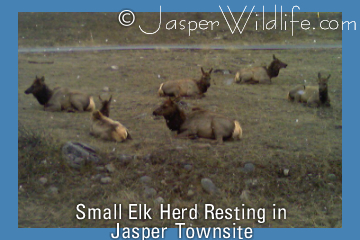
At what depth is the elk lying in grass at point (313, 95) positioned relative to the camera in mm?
12055

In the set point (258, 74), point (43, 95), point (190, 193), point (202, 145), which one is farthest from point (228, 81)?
point (190, 193)

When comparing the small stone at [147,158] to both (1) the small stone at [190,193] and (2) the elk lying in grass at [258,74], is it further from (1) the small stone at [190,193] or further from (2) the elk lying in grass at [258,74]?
(2) the elk lying in grass at [258,74]

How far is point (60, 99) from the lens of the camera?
11672mm

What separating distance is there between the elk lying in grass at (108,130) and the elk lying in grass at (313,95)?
6263 millimetres

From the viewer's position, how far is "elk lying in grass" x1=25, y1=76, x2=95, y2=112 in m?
11.6

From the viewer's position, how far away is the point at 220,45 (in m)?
16.3

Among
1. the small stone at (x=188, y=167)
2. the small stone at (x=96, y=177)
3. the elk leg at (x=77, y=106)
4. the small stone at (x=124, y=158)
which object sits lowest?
the small stone at (x=96, y=177)

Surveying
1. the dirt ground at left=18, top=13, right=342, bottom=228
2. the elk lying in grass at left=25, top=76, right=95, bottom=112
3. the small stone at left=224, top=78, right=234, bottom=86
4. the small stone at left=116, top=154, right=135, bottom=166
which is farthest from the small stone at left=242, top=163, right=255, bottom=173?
the small stone at left=224, top=78, right=234, bottom=86

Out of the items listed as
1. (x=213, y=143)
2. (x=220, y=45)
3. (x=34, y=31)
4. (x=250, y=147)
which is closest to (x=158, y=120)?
(x=213, y=143)

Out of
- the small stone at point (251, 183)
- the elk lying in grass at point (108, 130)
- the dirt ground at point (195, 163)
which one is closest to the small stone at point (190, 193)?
the dirt ground at point (195, 163)

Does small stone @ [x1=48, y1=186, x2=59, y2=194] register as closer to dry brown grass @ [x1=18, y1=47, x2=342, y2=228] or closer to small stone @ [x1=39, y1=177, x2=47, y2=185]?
dry brown grass @ [x1=18, y1=47, x2=342, y2=228]

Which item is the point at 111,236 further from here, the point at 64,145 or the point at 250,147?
the point at 250,147

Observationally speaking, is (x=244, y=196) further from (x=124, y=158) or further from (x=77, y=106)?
(x=77, y=106)

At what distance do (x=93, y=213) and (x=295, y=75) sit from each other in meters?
11.7
